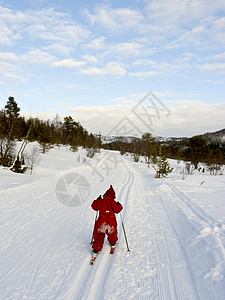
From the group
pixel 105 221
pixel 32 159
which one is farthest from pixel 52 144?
pixel 105 221

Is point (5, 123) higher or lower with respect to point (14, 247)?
higher

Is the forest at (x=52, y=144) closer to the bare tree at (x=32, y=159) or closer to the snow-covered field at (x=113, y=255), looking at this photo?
the bare tree at (x=32, y=159)

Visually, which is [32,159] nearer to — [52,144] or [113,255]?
[113,255]

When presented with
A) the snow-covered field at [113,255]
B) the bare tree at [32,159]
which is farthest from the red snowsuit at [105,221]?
the bare tree at [32,159]

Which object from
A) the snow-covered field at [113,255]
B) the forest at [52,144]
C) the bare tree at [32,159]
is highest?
the forest at [52,144]

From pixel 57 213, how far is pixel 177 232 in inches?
145

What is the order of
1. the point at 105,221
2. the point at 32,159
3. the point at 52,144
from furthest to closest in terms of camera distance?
the point at 52,144, the point at 32,159, the point at 105,221

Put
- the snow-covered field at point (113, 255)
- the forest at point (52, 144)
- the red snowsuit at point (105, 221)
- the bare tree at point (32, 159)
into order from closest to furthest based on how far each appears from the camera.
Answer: the snow-covered field at point (113, 255) < the red snowsuit at point (105, 221) < the bare tree at point (32, 159) < the forest at point (52, 144)

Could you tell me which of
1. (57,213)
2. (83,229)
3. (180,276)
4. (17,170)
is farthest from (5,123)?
(180,276)

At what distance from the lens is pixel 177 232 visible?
4.62m

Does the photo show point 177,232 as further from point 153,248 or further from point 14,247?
point 14,247

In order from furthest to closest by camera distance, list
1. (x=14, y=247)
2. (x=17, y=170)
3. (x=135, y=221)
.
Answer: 1. (x=17, y=170)
2. (x=135, y=221)
3. (x=14, y=247)

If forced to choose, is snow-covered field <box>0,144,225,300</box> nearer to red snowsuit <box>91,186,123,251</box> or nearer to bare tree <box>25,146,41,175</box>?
A: red snowsuit <box>91,186,123,251</box>

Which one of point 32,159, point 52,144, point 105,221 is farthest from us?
point 52,144
